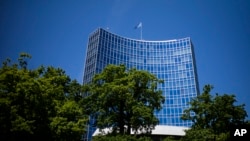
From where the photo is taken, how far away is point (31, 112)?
3011 centimetres

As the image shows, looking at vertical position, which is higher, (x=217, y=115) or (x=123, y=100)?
(x=123, y=100)

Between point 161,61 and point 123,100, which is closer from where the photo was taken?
point 123,100

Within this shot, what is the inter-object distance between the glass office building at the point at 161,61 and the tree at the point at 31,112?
67886 millimetres

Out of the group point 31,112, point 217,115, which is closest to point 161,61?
point 217,115

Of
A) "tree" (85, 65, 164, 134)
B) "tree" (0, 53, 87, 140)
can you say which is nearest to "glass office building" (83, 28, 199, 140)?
"tree" (85, 65, 164, 134)

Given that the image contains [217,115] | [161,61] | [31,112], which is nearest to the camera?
[31,112]

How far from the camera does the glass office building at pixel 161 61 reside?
10644 cm

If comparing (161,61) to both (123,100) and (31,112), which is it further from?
(31,112)

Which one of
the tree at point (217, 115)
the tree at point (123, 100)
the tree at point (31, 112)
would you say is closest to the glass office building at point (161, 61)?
the tree at point (123, 100)

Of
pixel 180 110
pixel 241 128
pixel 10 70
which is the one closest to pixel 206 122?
pixel 10 70

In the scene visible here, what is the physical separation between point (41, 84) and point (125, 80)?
45.4 ft

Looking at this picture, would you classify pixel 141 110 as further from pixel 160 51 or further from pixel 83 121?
pixel 160 51

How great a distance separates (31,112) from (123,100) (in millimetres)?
15078

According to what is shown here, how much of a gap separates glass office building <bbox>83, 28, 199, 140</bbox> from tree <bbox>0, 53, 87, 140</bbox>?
6789 cm
